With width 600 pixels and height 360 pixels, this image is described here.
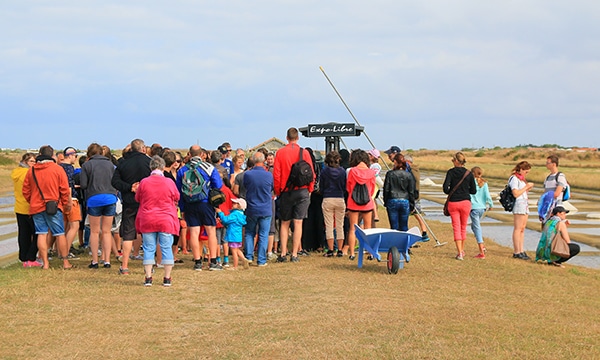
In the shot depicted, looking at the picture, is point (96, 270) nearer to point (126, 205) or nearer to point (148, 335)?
point (126, 205)

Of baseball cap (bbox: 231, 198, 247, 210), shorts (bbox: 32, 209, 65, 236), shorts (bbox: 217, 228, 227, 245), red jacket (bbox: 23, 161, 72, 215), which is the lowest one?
shorts (bbox: 217, 228, 227, 245)

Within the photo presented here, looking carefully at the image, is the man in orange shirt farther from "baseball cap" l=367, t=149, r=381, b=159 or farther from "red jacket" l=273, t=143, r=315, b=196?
"baseball cap" l=367, t=149, r=381, b=159

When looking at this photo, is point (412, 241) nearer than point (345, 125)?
Yes

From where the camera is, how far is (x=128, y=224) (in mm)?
11789

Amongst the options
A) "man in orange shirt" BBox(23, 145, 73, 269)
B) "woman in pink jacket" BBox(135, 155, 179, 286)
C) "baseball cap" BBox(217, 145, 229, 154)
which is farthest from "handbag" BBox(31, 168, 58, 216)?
"baseball cap" BBox(217, 145, 229, 154)

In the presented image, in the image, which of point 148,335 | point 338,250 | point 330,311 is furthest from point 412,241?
point 148,335

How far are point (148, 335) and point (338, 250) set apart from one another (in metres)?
6.57

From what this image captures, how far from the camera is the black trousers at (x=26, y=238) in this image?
12367 mm

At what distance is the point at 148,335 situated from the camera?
782 centimetres

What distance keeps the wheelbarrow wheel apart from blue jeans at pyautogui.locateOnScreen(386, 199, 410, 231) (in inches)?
69.9

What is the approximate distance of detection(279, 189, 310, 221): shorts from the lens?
42.7 feet

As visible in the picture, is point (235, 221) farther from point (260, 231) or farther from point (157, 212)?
point (157, 212)

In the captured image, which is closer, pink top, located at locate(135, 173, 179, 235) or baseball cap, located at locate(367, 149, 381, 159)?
pink top, located at locate(135, 173, 179, 235)

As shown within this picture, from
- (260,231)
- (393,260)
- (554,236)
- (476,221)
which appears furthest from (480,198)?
(260,231)
